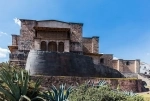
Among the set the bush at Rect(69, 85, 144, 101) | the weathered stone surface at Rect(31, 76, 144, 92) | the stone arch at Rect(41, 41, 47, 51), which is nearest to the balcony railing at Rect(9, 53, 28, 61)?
the stone arch at Rect(41, 41, 47, 51)

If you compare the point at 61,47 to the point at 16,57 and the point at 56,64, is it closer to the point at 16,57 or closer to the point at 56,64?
the point at 16,57

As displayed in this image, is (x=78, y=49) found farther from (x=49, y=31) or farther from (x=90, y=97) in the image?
(x=90, y=97)

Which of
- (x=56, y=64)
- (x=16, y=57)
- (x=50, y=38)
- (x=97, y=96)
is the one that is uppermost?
(x=50, y=38)

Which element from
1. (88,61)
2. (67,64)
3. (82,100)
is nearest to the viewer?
(82,100)

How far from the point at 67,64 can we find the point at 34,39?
38.3 feet

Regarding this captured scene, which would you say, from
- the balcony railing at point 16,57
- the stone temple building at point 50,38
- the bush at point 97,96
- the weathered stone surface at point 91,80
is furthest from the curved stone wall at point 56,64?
the bush at point 97,96

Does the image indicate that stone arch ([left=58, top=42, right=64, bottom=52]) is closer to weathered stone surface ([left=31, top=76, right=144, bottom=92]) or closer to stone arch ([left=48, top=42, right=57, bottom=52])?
stone arch ([left=48, top=42, right=57, bottom=52])

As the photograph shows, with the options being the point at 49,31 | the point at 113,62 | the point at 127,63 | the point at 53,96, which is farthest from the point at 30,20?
the point at 53,96

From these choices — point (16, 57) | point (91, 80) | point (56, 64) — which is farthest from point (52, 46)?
point (91, 80)

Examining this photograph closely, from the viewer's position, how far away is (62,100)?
827cm

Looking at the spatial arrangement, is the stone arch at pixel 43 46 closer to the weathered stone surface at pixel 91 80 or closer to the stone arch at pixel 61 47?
the stone arch at pixel 61 47

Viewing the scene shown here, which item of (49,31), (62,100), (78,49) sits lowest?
(62,100)

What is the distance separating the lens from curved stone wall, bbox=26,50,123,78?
18203 millimetres

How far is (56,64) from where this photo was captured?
18641 mm
